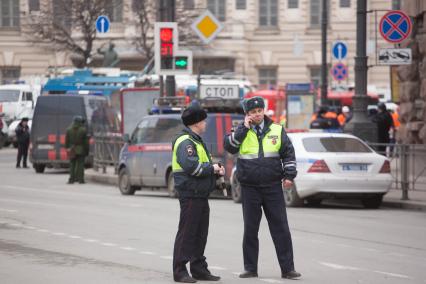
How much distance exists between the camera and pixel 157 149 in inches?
1046

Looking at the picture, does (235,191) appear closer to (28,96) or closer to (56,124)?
(56,124)

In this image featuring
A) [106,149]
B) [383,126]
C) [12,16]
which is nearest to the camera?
[383,126]

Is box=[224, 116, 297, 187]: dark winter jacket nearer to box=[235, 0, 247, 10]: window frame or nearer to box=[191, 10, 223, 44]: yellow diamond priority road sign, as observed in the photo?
box=[191, 10, 223, 44]: yellow diamond priority road sign

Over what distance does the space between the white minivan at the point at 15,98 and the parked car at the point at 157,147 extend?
3170cm

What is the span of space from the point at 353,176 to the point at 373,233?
455 centimetres

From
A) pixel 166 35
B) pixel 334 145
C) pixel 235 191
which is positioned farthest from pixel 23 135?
pixel 334 145

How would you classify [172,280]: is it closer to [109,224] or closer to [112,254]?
[112,254]

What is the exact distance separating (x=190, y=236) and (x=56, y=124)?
2569 cm

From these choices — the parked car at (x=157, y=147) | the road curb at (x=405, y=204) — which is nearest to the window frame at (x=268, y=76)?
the parked car at (x=157, y=147)

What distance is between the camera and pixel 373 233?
17984 mm

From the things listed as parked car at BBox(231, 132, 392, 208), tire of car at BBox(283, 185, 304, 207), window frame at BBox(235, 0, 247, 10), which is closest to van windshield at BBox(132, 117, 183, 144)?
tire of car at BBox(283, 185, 304, 207)

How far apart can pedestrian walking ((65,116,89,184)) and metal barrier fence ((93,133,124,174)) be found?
93 cm

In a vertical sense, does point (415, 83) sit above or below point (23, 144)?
above

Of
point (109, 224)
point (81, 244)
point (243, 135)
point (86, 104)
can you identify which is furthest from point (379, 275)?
point (86, 104)
